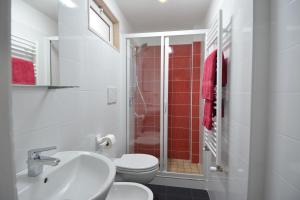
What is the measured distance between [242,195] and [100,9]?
202cm

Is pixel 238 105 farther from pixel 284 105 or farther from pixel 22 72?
pixel 22 72

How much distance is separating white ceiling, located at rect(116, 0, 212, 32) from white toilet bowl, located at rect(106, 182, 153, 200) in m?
2.05

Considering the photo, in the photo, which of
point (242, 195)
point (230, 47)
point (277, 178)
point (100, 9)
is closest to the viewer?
point (277, 178)

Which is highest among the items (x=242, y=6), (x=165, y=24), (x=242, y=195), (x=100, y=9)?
(x=165, y=24)

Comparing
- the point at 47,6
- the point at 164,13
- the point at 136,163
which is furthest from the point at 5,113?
the point at 164,13

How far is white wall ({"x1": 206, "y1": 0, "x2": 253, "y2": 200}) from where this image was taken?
2.93ft

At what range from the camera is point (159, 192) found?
6.70ft

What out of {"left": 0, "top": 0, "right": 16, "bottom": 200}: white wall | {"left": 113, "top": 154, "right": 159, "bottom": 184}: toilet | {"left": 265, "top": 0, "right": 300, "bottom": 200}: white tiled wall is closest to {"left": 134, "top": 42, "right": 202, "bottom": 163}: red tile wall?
{"left": 113, "top": 154, "right": 159, "bottom": 184}: toilet

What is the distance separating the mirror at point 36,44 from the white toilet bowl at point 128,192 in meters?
1.02

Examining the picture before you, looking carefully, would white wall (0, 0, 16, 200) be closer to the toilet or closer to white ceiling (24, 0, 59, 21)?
white ceiling (24, 0, 59, 21)

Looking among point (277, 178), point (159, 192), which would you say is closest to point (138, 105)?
point (159, 192)

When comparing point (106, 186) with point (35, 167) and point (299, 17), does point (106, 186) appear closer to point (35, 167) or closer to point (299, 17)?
point (35, 167)

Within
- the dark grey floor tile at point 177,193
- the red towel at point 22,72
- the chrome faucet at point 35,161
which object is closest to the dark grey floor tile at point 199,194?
the dark grey floor tile at point 177,193

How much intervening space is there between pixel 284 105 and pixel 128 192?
133cm
